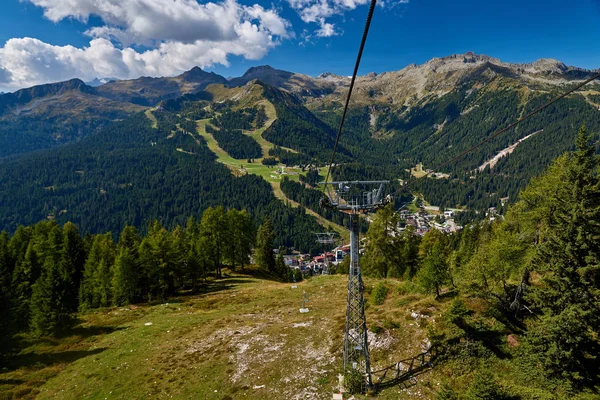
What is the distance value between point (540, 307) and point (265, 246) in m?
68.9

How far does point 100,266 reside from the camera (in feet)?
186

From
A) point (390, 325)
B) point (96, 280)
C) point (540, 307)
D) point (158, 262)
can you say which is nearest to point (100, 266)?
point (96, 280)

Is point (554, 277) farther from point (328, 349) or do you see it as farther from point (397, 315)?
point (328, 349)

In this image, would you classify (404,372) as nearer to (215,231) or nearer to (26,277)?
(215,231)

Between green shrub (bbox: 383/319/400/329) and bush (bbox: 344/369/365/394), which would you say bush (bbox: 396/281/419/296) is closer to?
green shrub (bbox: 383/319/400/329)

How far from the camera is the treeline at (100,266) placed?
1812 inches

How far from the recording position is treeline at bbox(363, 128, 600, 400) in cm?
2192

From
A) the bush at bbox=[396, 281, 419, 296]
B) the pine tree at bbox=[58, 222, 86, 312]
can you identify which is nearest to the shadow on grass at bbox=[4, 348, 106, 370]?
the pine tree at bbox=[58, 222, 86, 312]

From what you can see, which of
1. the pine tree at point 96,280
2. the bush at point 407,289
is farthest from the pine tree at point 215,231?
the bush at point 407,289

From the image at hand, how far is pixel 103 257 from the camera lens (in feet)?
201

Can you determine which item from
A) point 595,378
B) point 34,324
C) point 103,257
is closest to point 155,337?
point 34,324

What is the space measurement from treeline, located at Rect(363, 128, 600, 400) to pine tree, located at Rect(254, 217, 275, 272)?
192ft

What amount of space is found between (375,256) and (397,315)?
27.3 metres

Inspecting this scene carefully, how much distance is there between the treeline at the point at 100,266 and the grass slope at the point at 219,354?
6592 mm
